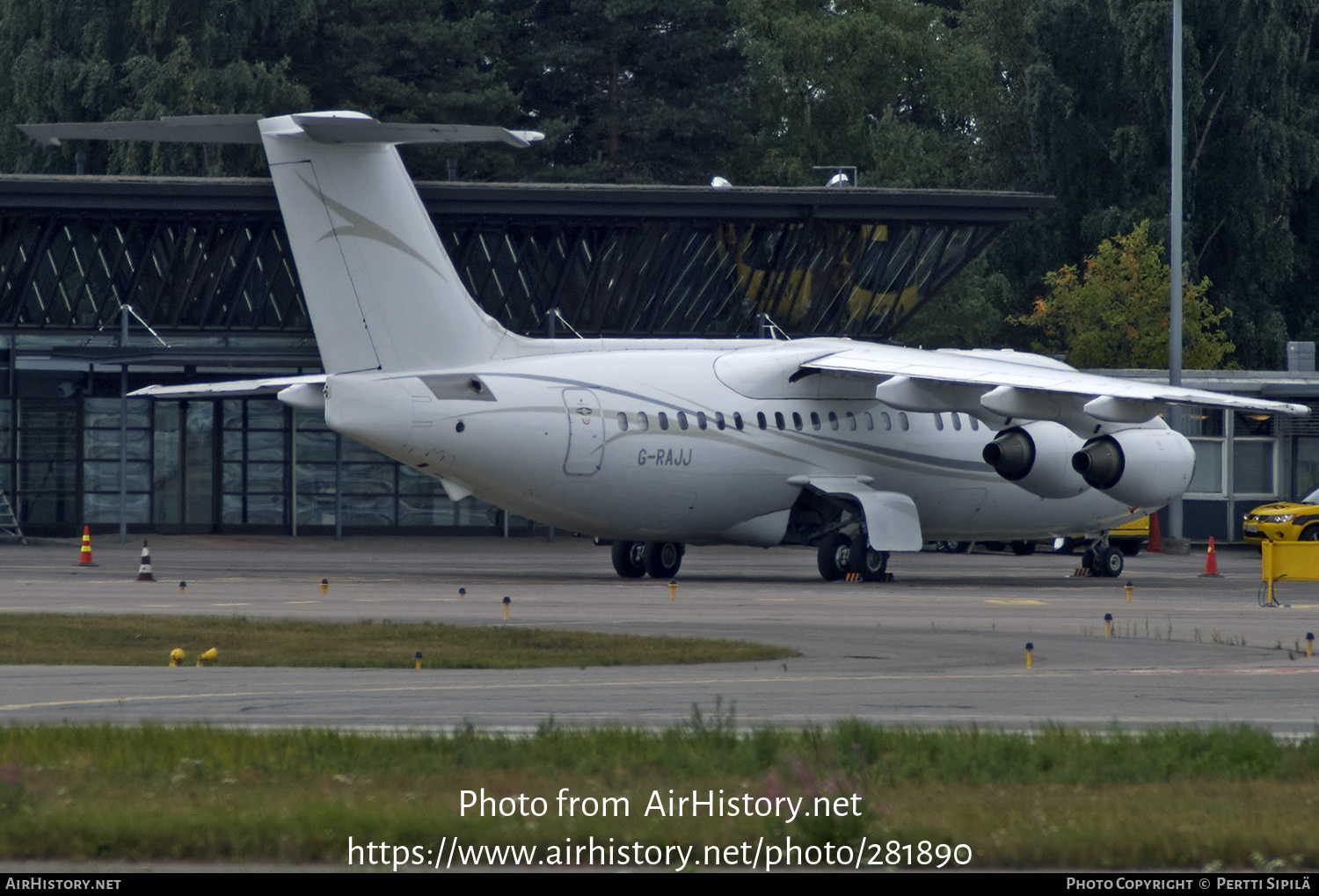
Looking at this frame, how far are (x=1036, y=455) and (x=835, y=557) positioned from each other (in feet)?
12.4

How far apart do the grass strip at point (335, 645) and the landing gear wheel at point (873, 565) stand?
11385mm

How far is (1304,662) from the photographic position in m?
18.8

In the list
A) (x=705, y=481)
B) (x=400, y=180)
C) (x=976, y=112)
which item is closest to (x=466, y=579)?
(x=705, y=481)

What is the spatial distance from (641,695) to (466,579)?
16492 millimetres

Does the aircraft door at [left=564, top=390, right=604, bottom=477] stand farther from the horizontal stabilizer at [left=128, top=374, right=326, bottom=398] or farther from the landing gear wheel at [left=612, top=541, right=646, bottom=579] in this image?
the horizontal stabilizer at [left=128, top=374, right=326, bottom=398]

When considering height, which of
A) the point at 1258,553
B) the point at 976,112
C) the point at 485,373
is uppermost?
the point at 976,112

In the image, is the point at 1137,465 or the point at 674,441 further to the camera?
the point at 1137,465

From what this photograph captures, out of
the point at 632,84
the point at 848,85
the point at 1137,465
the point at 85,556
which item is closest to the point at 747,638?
the point at 1137,465

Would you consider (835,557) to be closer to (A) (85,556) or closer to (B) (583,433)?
(B) (583,433)

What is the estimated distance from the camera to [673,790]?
34.2 ft

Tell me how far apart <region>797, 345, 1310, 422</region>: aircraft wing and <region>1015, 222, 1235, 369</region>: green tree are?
2577 cm

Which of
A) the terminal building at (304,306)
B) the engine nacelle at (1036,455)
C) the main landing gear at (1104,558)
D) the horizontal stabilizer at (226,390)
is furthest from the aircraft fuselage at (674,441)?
the terminal building at (304,306)

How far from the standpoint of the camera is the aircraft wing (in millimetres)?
29391

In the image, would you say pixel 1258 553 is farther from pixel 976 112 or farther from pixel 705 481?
pixel 976 112
